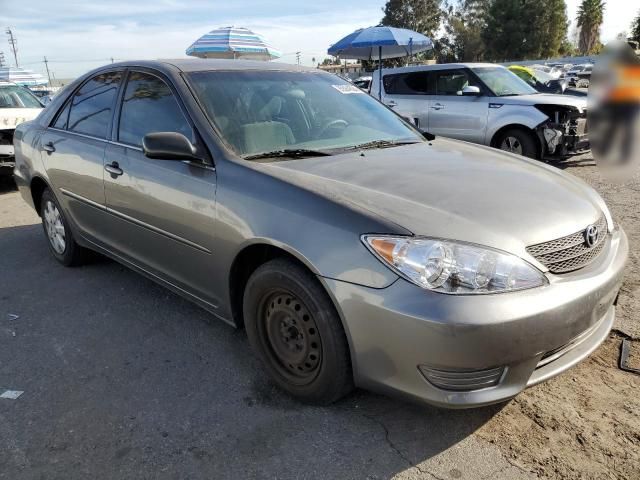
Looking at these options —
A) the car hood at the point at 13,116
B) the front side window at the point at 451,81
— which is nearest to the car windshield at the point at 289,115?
the front side window at the point at 451,81

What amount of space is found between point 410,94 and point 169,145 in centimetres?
755

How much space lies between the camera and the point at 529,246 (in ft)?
6.97

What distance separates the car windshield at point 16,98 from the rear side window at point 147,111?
6629mm

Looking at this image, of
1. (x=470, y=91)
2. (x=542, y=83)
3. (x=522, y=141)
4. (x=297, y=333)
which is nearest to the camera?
(x=297, y=333)

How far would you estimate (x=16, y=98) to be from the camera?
911cm

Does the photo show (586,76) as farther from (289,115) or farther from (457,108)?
(457,108)

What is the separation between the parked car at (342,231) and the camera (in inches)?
79.3

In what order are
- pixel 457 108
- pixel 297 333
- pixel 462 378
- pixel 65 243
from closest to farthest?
pixel 462 378
pixel 297 333
pixel 65 243
pixel 457 108

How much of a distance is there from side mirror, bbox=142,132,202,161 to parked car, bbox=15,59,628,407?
0.04 feet

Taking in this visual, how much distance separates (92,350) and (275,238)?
156 cm

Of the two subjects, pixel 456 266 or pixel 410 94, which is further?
pixel 410 94

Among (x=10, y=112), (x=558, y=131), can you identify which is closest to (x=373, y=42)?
(x=558, y=131)

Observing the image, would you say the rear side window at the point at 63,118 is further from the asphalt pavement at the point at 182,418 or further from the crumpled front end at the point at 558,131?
the crumpled front end at the point at 558,131

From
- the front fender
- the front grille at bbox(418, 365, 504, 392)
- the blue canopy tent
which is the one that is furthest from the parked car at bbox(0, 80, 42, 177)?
the blue canopy tent
